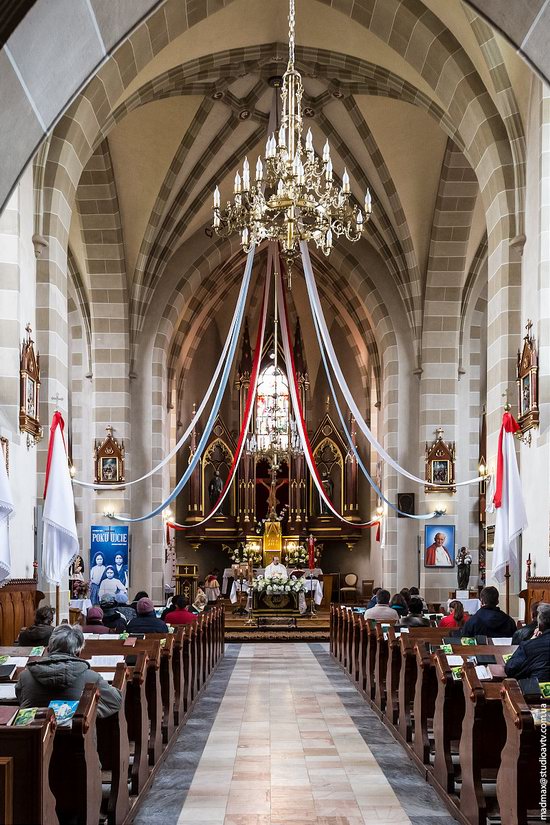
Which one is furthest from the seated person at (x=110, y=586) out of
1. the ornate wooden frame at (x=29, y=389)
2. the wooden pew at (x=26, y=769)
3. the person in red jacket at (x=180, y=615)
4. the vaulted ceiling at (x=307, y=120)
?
the wooden pew at (x=26, y=769)

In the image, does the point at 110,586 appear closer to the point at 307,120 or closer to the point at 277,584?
the point at 277,584

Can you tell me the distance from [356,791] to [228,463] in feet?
63.7

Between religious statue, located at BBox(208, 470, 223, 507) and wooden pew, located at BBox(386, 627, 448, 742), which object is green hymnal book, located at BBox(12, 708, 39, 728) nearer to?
wooden pew, located at BBox(386, 627, 448, 742)

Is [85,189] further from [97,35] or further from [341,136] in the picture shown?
[97,35]

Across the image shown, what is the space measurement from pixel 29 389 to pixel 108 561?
6515 mm

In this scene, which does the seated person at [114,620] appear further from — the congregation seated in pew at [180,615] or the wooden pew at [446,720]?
the wooden pew at [446,720]

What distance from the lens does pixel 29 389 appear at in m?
11.1

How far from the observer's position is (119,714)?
516 centimetres

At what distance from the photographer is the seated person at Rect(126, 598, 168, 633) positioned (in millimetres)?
9328

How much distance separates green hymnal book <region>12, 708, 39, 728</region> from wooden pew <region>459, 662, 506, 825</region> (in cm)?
235

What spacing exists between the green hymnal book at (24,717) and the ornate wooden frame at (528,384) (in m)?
7.71

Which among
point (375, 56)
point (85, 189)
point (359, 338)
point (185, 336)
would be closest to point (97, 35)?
point (375, 56)

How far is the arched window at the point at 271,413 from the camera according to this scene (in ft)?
74.1

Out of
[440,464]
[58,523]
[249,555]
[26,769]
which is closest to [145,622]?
[58,523]
